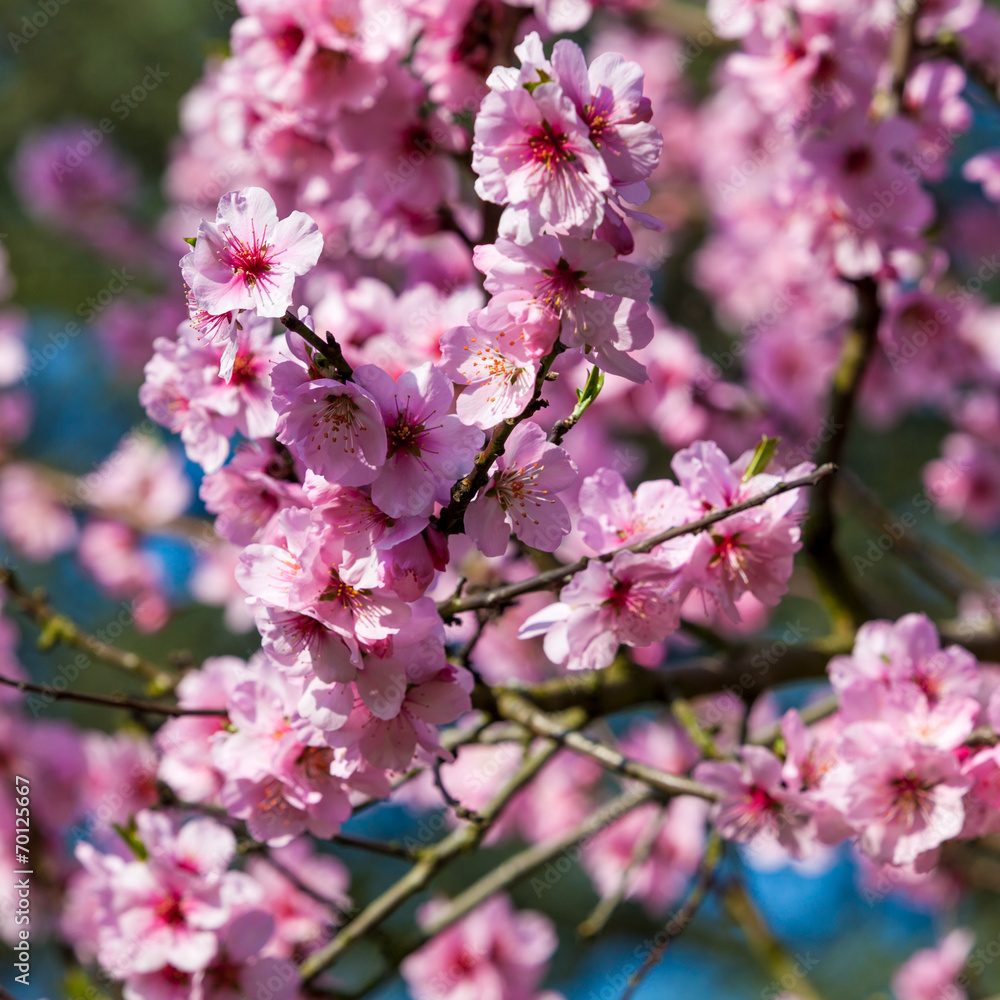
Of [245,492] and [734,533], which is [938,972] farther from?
[245,492]

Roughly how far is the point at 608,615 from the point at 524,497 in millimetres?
209

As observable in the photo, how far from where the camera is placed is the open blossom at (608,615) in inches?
45.9

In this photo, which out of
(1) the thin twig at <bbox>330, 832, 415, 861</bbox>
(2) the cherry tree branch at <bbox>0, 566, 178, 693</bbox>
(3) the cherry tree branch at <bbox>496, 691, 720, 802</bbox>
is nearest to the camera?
(3) the cherry tree branch at <bbox>496, 691, 720, 802</bbox>

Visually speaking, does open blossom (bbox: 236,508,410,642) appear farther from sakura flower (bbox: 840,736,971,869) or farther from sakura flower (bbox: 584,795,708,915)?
sakura flower (bbox: 584,795,708,915)

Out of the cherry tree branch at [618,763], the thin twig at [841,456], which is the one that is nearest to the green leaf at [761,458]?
the cherry tree branch at [618,763]

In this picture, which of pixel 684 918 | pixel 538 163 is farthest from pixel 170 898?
pixel 538 163

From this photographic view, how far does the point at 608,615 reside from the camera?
47.5 inches

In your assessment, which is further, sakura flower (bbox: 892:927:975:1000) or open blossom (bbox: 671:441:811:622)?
sakura flower (bbox: 892:927:975:1000)

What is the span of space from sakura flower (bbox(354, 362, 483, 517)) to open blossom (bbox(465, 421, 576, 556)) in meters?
0.05

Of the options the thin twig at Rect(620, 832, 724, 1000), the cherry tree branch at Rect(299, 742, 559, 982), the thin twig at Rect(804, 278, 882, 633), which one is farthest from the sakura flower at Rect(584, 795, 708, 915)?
the cherry tree branch at Rect(299, 742, 559, 982)

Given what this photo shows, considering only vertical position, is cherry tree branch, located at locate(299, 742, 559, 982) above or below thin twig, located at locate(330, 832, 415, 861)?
below

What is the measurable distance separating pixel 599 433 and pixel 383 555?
1.68 m

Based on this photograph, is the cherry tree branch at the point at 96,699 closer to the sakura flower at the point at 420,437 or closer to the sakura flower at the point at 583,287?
the sakura flower at the point at 420,437

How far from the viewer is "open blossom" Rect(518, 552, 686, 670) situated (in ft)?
3.82
